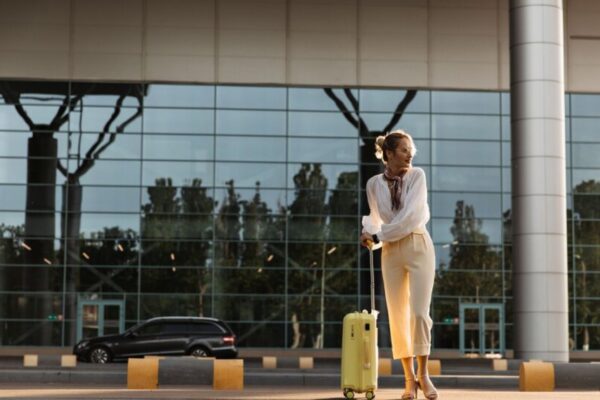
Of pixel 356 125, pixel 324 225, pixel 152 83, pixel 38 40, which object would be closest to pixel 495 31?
pixel 356 125

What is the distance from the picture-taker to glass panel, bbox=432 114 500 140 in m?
38.2

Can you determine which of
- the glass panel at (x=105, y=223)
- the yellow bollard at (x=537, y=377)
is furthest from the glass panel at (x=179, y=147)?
the yellow bollard at (x=537, y=377)

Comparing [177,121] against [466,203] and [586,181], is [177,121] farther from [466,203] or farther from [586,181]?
[586,181]

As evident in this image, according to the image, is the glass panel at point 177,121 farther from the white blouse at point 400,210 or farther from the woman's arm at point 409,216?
the woman's arm at point 409,216

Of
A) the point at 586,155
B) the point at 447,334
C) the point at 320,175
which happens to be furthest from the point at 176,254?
the point at 586,155

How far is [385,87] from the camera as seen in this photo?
37656 millimetres

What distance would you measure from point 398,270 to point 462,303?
31.1m

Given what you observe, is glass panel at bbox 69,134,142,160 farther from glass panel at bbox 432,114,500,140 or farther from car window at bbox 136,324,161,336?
glass panel at bbox 432,114,500,140

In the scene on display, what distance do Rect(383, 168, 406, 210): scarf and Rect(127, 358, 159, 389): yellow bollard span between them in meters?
7.79

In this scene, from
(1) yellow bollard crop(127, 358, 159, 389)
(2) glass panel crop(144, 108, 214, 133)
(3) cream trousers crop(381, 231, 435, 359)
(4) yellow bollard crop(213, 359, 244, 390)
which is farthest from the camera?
(2) glass panel crop(144, 108, 214, 133)

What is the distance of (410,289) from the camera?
7.32m

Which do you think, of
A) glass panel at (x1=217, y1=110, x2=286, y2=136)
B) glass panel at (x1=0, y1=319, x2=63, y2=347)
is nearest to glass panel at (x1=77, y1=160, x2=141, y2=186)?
glass panel at (x1=217, y1=110, x2=286, y2=136)

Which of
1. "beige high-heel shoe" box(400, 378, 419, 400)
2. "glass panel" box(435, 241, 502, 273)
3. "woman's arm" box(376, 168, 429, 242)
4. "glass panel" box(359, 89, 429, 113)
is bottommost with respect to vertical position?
"beige high-heel shoe" box(400, 378, 419, 400)

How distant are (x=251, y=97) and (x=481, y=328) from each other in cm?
1072
